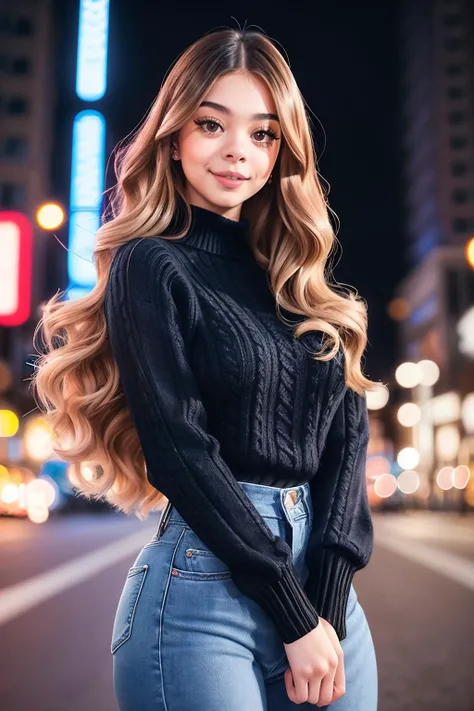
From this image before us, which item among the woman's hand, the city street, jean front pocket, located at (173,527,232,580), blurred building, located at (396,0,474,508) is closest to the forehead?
jean front pocket, located at (173,527,232,580)

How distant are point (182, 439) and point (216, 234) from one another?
58 cm

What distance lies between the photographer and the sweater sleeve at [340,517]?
5.41 ft

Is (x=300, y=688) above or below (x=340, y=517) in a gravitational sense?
below

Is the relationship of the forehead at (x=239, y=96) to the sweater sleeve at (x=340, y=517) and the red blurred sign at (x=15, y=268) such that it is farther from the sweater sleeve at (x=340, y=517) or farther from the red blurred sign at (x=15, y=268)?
the red blurred sign at (x=15, y=268)

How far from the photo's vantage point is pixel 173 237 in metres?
1.85

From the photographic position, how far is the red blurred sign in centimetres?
1266

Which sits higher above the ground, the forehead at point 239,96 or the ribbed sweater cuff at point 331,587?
the forehead at point 239,96

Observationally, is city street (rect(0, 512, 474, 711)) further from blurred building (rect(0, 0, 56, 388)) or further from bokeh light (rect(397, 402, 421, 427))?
bokeh light (rect(397, 402, 421, 427))

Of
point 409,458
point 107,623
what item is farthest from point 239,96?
point 409,458

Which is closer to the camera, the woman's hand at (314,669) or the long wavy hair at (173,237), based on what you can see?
the woman's hand at (314,669)

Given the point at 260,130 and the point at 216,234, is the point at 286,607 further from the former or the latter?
the point at 260,130

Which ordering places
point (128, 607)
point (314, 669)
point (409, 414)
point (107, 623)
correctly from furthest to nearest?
point (409, 414) → point (107, 623) → point (128, 607) → point (314, 669)

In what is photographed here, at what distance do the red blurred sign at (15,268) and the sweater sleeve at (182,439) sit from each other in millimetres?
10965

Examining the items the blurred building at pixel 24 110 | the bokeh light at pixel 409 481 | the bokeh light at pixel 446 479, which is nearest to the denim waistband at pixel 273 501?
the blurred building at pixel 24 110
